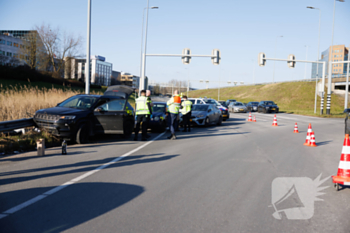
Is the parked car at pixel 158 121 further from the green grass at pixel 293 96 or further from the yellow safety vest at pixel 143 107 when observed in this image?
the green grass at pixel 293 96

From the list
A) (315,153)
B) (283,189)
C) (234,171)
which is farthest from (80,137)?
(315,153)

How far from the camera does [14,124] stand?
985 centimetres

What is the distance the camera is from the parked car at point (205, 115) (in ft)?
63.6

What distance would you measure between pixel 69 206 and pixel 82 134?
21.1 ft

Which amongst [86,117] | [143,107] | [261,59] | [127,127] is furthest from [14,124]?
[261,59]

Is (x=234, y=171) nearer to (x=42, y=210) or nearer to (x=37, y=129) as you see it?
(x=42, y=210)

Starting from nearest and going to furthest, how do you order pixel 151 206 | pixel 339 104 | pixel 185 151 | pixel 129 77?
pixel 151 206 < pixel 185 151 < pixel 339 104 < pixel 129 77

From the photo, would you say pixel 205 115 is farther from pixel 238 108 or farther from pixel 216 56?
pixel 238 108

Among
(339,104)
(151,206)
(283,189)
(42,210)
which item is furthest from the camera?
(339,104)

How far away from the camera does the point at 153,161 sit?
26.6ft

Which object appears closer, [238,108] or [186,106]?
[186,106]

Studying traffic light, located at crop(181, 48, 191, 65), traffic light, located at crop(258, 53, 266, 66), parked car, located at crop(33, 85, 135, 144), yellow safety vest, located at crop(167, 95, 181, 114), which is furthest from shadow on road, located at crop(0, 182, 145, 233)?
traffic light, located at crop(258, 53, 266, 66)

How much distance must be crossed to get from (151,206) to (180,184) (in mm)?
1357

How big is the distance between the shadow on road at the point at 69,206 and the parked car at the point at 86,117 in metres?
4.90
